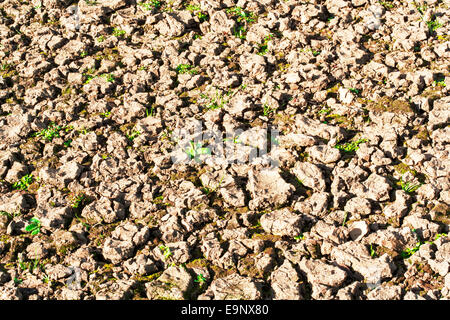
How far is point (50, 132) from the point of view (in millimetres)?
4422

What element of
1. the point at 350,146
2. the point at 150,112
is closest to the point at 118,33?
the point at 150,112

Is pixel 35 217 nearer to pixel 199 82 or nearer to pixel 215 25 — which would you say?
pixel 199 82

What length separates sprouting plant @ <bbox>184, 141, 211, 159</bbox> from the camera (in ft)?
13.4

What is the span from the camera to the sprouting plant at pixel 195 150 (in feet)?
13.4

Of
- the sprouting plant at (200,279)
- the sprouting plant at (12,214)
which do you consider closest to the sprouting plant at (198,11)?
the sprouting plant at (12,214)

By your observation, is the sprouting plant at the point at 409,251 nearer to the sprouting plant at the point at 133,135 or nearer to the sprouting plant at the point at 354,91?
the sprouting plant at the point at 354,91

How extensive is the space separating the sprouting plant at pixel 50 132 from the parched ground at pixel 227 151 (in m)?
0.04

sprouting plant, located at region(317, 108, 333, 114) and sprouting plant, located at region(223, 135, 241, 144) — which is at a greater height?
sprouting plant, located at region(317, 108, 333, 114)

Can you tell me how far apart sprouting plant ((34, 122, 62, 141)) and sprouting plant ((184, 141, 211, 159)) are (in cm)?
133

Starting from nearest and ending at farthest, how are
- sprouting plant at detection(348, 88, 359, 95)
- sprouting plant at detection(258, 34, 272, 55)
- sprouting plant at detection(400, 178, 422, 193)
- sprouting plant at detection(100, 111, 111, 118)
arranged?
1. sprouting plant at detection(400, 178, 422, 193)
2. sprouting plant at detection(348, 88, 359, 95)
3. sprouting plant at detection(100, 111, 111, 118)
4. sprouting plant at detection(258, 34, 272, 55)

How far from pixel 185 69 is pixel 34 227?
7.52 feet

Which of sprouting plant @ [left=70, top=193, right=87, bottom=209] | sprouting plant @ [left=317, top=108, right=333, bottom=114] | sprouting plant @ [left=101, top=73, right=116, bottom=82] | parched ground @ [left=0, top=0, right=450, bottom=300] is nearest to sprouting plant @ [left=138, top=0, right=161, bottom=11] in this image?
parched ground @ [left=0, top=0, right=450, bottom=300]

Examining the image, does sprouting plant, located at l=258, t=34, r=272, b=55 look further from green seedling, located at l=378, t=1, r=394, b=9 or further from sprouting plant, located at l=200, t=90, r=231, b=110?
green seedling, located at l=378, t=1, r=394, b=9

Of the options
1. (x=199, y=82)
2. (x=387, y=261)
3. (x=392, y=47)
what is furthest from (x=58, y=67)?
(x=387, y=261)
